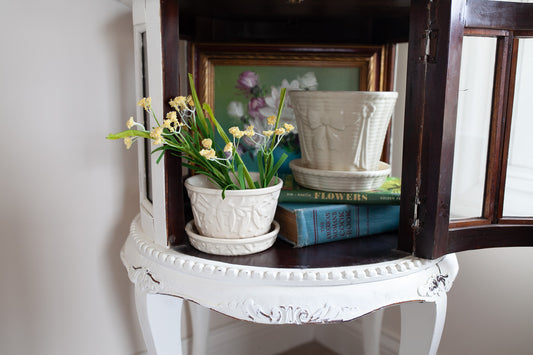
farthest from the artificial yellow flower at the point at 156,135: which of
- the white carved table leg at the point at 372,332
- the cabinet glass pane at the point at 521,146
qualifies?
the white carved table leg at the point at 372,332

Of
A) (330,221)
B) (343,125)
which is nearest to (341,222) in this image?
(330,221)

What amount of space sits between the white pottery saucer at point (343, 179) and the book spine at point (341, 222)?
0.12 ft

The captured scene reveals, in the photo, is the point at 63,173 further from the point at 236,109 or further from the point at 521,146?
the point at 521,146

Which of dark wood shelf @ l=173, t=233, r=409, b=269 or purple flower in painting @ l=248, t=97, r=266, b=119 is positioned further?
purple flower in painting @ l=248, t=97, r=266, b=119

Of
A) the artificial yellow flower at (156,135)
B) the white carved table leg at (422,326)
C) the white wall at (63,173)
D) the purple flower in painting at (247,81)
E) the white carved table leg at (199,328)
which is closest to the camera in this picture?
the artificial yellow flower at (156,135)

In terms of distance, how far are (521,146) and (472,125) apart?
0.29 feet

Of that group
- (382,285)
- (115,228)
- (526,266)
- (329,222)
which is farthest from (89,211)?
(526,266)

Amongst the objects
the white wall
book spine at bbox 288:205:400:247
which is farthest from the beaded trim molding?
the white wall

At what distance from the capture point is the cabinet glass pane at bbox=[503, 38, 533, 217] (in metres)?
0.67

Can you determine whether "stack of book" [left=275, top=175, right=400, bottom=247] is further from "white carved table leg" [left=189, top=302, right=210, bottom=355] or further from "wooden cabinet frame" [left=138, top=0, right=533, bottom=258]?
"white carved table leg" [left=189, top=302, right=210, bottom=355]

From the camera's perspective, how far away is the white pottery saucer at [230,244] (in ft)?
2.25

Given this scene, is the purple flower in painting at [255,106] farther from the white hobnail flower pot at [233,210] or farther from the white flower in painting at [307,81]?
the white hobnail flower pot at [233,210]

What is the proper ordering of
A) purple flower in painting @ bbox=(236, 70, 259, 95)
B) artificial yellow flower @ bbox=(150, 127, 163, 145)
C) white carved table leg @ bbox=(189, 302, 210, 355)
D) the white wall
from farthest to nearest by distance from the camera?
white carved table leg @ bbox=(189, 302, 210, 355)
purple flower in painting @ bbox=(236, 70, 259, 95)
the white wall
artificial yellow flower @ bbox=(150, 127, 163, 145)

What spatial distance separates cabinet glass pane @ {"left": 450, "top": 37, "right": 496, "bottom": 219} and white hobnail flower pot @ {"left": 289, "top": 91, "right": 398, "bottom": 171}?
0.13 meters
